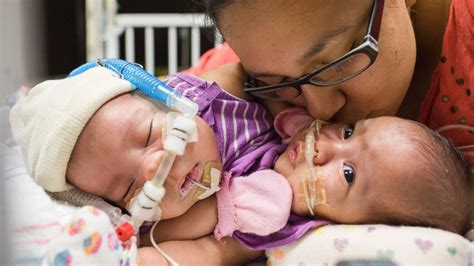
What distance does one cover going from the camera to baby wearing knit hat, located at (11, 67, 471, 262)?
2.82ft

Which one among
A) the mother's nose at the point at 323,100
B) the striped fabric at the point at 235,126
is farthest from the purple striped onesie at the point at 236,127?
the mother's nose at the point at 323,100

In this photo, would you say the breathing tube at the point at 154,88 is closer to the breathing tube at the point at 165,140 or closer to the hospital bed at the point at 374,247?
Result: the breathing tube at the point at 165,140

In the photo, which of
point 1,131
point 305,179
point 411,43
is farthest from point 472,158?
point 1,131

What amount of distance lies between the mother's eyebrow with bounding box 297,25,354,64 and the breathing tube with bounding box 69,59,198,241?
0.70 feet

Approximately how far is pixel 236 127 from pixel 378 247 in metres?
0.39

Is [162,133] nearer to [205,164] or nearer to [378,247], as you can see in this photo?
[205,164]

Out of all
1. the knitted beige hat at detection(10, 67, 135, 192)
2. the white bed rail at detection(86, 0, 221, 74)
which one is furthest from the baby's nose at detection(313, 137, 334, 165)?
the white bed rail at detection(86, 0, 221, 74)

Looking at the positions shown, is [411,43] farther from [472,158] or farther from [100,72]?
[100,72]

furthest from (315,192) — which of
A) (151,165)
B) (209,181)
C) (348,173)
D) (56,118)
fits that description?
(56,118)

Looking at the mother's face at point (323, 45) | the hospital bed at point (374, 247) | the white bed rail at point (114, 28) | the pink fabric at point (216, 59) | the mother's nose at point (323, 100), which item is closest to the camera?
the hospital bed at point (374, 247)

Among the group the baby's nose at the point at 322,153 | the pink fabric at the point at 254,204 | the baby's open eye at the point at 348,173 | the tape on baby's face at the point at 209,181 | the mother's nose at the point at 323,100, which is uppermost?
the mother's nose at the point at 323,100

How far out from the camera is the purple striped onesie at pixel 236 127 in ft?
3.40

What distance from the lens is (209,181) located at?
93 centimetres

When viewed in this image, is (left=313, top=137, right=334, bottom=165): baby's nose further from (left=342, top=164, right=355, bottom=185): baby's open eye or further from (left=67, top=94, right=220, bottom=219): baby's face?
(left=67, top=94, right=220, bottom=219): baby's face
